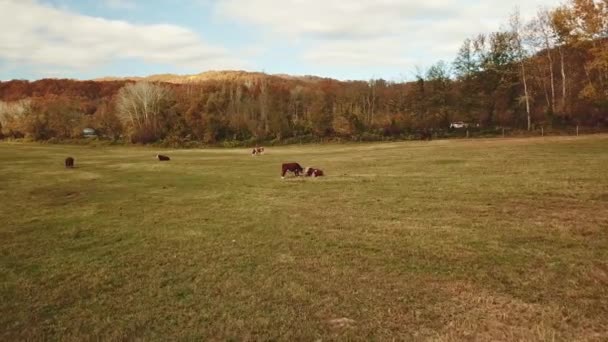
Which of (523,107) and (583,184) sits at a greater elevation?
(523,107)

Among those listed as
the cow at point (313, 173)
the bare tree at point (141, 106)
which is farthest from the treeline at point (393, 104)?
the cow at point (313, 173)

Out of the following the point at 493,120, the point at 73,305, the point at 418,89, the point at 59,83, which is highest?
the point at 59,83

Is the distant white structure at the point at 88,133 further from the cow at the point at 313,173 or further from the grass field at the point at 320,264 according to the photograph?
the grass field at the point at 320,264

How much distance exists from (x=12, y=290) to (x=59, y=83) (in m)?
198

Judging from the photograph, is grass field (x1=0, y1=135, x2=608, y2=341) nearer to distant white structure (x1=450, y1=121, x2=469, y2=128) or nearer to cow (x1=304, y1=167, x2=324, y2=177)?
cow (x1=304, y1=167, x2=324, y2=177)

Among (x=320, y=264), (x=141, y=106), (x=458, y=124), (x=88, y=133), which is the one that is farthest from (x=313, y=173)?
(x=88, y=133)

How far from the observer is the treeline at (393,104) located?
183ft

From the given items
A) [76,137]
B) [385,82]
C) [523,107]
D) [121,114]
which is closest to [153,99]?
[121,114]

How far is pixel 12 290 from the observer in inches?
333

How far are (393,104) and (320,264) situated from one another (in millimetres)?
76242

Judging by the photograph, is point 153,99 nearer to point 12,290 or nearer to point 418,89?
point 418,89

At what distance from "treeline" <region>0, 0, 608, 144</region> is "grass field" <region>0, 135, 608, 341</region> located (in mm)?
40384

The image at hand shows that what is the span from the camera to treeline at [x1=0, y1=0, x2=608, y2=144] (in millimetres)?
55750

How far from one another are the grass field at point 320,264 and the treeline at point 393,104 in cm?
4038
